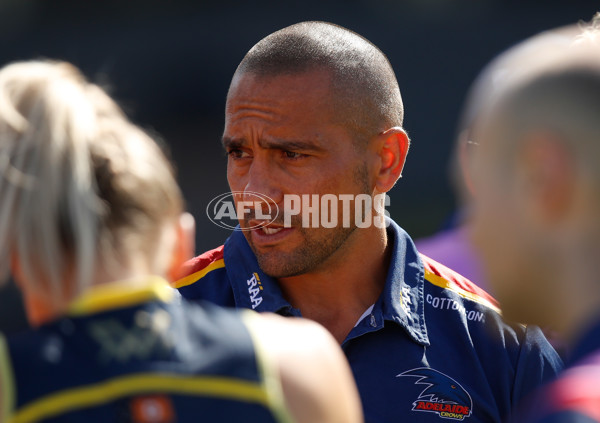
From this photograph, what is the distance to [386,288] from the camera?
2.96 m

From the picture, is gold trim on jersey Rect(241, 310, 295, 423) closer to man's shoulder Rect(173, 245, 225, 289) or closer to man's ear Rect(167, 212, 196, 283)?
man's ear Rect(167, 212, 196, 283)

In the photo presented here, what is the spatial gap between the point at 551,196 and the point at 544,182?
3 centimetres

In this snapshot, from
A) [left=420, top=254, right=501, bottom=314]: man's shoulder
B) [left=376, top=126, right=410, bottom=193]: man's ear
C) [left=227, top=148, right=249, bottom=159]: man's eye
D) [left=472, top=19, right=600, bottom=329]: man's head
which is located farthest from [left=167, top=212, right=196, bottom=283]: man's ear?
[left=376, top=126, right=410, bottom=193]: man's ear

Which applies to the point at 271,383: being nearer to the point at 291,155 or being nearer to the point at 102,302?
the point at 102,302

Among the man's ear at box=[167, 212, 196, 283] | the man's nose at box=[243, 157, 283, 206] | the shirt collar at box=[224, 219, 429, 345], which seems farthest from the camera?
the man's nose at box=[243, 157, 283, 206]

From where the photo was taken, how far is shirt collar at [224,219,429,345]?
288 centimetres

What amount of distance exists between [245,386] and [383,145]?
74.7 inches

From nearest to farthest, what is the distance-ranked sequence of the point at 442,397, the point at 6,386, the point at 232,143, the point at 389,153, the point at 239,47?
the point at 6,386, the point at 442,397, the point at 232,143, the point at 389,153, the point at 239,47

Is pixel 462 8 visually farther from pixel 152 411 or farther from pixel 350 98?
pixel 152 411

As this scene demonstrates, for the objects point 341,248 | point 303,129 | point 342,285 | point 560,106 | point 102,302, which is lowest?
point 342,285

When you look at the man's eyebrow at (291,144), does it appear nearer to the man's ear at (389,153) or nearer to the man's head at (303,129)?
the man's head at (303,129)

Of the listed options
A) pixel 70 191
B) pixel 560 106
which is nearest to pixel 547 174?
pixel 560 106

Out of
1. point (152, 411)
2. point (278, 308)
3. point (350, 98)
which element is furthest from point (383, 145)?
point (152, 411)

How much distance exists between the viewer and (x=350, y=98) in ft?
10.2
